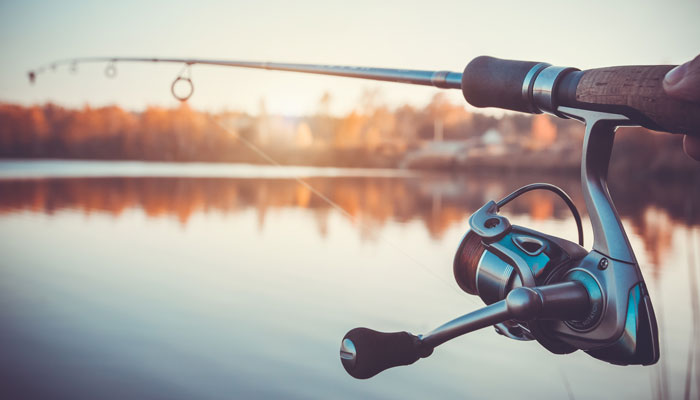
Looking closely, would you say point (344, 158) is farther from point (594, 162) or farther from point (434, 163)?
point (594, 162)

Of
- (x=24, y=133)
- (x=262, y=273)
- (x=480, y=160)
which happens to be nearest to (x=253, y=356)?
(x=262, y=273)

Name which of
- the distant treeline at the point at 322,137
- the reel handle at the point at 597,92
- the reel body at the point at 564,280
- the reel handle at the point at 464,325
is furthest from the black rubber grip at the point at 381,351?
the distant treeline at the point at 322,137

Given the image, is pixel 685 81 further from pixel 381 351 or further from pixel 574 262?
pixel 381 351

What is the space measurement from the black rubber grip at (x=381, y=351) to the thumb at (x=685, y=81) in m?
0.39

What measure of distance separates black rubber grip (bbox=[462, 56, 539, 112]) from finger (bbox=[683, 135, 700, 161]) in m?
0.20

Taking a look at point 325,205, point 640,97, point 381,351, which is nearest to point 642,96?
point 640,97

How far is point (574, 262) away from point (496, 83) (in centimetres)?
26

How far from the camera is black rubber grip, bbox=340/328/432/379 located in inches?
29.5

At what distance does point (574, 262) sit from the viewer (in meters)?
0.76

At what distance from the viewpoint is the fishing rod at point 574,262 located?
0.66 meters

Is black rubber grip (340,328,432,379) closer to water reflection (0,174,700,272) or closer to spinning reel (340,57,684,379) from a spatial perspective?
spinning reel (340,57,684,379)

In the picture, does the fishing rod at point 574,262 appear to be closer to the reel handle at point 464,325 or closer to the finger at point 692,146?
the reel handle at point 464,325

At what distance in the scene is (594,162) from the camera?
712 mm

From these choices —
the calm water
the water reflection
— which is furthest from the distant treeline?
the calm water
